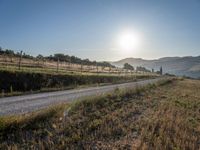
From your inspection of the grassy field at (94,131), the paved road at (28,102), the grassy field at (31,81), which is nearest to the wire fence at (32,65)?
the grassy field at (31,81)

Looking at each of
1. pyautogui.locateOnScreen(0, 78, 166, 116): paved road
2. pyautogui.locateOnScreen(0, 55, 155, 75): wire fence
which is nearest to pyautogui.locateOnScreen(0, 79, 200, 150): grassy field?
pyautogui.locateOnScreen(0, 78, 166, 116): paved road

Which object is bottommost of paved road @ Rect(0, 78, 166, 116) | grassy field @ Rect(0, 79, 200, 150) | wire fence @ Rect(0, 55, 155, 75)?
grassy field @ Rect(0, 79, 200, 150)

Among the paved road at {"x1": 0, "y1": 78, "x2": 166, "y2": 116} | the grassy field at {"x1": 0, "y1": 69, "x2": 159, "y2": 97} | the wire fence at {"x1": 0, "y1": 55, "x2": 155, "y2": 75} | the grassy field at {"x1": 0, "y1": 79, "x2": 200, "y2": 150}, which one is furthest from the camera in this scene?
the wire fence at {"x1": 0, "y1": 55, "x2": 155, "y2": 75}

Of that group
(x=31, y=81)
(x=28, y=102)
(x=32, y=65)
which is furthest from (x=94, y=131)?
(x=32, y=65)

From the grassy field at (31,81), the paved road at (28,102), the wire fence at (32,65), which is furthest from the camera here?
the wire fence at (32,65)

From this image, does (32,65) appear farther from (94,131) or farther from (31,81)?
(94,131)

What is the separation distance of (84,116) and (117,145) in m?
3.63

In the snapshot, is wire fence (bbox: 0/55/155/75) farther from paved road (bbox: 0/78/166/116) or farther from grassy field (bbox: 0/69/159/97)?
paved road (bbox: 0/78/166/116)

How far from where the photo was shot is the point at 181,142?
8.91m

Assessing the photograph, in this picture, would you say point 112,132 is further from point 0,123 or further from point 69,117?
point 0,123

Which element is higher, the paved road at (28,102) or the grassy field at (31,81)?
the grassy field at (31,81)

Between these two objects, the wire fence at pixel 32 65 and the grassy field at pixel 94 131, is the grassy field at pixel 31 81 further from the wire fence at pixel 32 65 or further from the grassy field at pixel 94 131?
the grassy field at pixel 94 131

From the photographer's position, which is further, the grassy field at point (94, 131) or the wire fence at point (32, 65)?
the wire fence at point (32, 65)

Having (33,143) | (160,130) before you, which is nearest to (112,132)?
(160,130)
